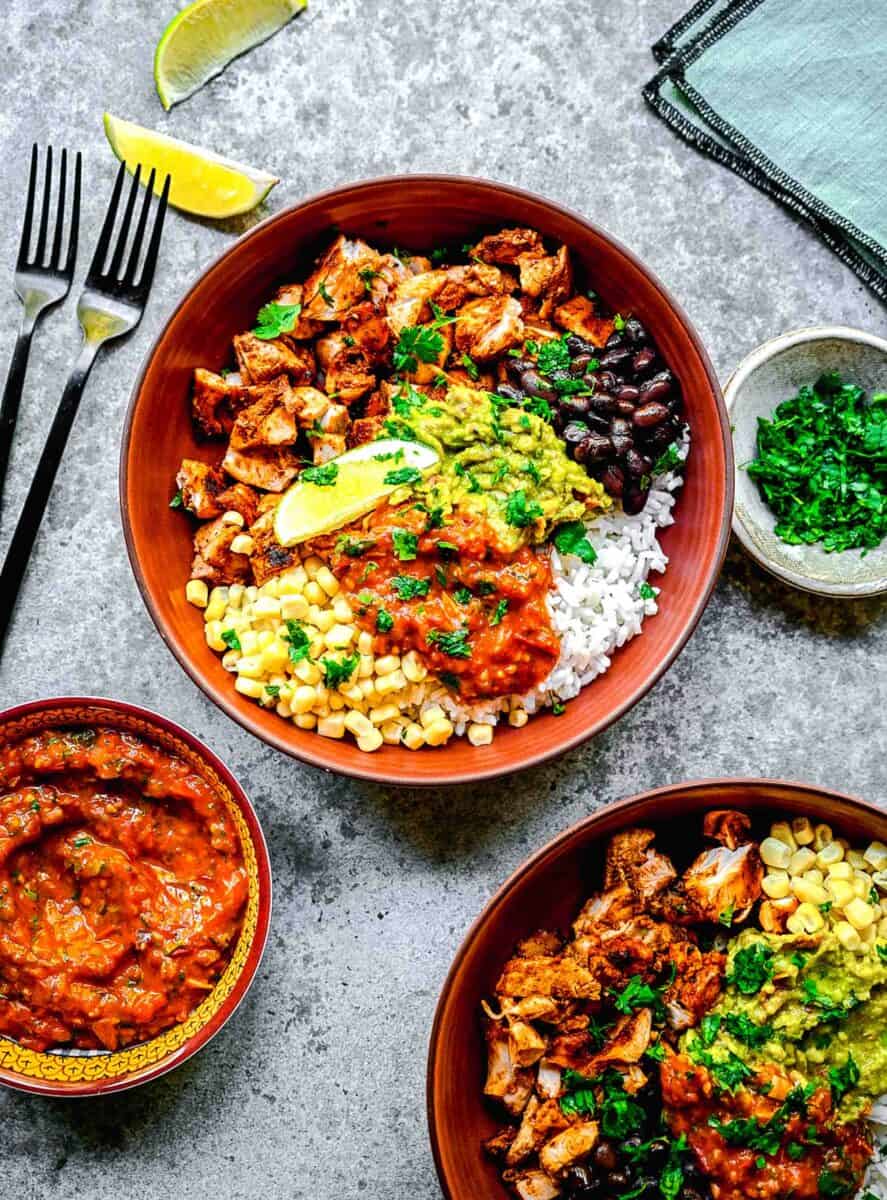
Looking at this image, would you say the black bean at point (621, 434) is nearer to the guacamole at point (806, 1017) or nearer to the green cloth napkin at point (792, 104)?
the green cloth napkin at point (792, 104)

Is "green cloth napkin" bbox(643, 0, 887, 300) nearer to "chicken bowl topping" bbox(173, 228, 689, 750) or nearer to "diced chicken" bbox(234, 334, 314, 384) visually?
"chicken bowl topping" bbox(173, 228, 689, 750)

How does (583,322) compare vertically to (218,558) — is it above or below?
above

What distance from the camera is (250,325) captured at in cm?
366

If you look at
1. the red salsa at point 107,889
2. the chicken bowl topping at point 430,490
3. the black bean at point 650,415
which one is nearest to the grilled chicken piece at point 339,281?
the chicken bowl topping at point 430,490

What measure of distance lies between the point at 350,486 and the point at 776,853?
6.00ft

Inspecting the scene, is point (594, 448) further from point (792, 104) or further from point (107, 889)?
point (107, 889)

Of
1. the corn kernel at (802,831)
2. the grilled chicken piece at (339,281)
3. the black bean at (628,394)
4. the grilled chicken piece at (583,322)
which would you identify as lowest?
the corn kernel at (802,831)

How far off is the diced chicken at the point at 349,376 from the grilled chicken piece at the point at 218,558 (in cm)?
56

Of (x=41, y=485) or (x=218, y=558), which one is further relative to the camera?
(x=41, y=485)

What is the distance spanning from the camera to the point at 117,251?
376cm

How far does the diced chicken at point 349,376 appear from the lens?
11.6ft

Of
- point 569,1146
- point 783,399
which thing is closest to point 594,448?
point 783,399

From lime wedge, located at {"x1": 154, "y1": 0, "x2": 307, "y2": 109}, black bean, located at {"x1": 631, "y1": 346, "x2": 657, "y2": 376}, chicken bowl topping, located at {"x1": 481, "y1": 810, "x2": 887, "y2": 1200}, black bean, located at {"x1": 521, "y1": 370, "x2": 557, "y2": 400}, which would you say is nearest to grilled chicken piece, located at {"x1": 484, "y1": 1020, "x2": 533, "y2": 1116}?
chicken bowl topping, located at {"x1": 481, "y1": 810, "x2": 887, "y2": 1200}

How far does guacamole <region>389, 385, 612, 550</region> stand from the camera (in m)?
3.35
